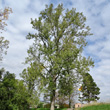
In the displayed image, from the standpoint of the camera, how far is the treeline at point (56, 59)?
21953 millimetres

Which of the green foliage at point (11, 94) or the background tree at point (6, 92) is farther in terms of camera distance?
the background tree at point (6, 92)

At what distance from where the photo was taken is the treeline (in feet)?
72.0

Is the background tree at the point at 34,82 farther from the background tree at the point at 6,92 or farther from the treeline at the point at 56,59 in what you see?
the background tree at the point at 6,92

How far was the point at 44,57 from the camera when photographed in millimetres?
22344

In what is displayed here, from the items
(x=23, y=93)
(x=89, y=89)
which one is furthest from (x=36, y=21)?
(x=89, y=89)

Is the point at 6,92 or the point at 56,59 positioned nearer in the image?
the point at 56,59

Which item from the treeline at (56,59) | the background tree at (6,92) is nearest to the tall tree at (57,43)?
the treeline at (56,59)

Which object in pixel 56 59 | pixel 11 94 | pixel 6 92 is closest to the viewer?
pixel 56 59

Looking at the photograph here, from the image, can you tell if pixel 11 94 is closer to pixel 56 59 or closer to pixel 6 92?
pixel 6 92

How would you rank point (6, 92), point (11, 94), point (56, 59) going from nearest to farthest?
point (56, 59), point (6, 92), point (11, 94)

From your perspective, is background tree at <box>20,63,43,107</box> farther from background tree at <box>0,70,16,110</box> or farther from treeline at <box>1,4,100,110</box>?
background tree at <box>0,70,16,110</box>

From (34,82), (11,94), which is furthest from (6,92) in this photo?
(34,82)

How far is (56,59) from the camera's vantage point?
21172 millimetres

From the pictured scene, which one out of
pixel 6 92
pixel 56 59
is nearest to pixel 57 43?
pixel 56 59
